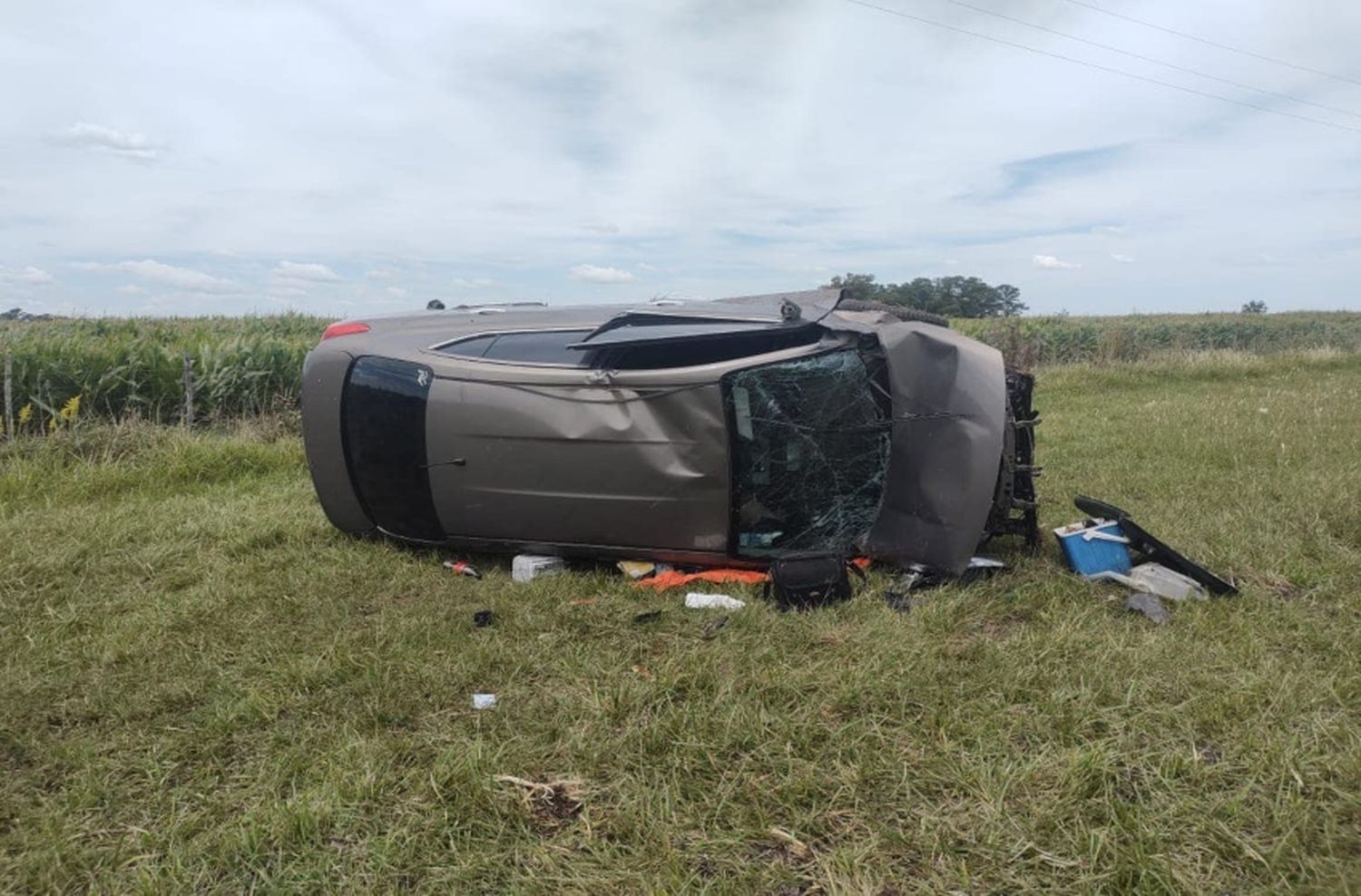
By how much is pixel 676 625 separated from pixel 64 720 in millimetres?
2132

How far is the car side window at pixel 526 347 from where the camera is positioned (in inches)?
A: 154

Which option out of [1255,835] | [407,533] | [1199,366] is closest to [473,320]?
[407,533]

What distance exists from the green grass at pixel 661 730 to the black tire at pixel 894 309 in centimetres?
138

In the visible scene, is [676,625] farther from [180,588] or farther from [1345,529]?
[1345,529]

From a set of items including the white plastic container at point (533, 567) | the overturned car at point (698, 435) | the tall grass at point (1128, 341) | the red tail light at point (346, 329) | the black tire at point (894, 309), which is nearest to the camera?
the overturned car at point (698, 435)

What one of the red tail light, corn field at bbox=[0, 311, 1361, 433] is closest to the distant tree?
the red tail light

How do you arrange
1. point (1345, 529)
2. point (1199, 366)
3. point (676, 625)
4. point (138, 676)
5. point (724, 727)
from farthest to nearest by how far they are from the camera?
point (1199, 366) → point (1345, 529) → point (676, 625) → point (138, 676) → point (724, 727)

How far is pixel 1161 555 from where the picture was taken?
3568 millimetres

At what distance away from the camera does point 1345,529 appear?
412 centimetres

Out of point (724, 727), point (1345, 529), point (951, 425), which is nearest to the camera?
point (724, 727)

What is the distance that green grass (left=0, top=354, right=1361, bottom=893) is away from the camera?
1.93 m

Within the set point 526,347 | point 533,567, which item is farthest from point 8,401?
point 533,567

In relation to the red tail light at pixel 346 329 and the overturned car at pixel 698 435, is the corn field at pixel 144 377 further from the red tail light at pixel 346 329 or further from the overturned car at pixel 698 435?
the overturned car at pixel 698 435

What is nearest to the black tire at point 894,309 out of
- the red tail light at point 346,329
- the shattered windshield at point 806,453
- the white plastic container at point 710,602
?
the shattered windshield at point 806,453
